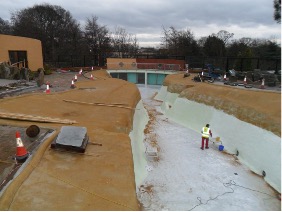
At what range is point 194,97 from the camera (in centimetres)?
2402

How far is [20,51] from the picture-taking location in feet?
95.7

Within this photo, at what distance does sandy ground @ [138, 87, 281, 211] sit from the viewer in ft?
37.1

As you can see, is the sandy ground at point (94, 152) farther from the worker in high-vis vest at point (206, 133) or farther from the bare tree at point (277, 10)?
the bare tree at point (277, 10)

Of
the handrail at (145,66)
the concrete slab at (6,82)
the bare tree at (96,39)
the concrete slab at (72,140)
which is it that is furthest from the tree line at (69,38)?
the concrete slab at (72,140)

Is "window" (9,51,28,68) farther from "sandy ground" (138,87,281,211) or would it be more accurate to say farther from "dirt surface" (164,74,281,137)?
"sandy ground" (138,87,281,211)

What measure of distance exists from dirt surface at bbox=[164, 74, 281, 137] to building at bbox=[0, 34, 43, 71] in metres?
18.2

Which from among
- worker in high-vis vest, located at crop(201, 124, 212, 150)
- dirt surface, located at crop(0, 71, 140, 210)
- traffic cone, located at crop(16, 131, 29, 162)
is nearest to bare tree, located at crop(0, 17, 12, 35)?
dirt surface, located at crop(0, 71, 140, 210)

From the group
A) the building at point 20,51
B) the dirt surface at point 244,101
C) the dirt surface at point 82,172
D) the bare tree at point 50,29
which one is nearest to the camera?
the dirt surface at point 82,172

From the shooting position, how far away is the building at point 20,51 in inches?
1067

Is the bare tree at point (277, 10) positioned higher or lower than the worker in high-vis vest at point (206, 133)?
higher

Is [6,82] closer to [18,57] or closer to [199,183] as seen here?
[18,57]

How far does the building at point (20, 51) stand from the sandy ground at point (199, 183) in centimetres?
1920

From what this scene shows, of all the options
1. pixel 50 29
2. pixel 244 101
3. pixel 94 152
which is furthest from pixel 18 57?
pixel 50 29

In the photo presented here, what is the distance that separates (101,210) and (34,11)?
56723 millimetres
